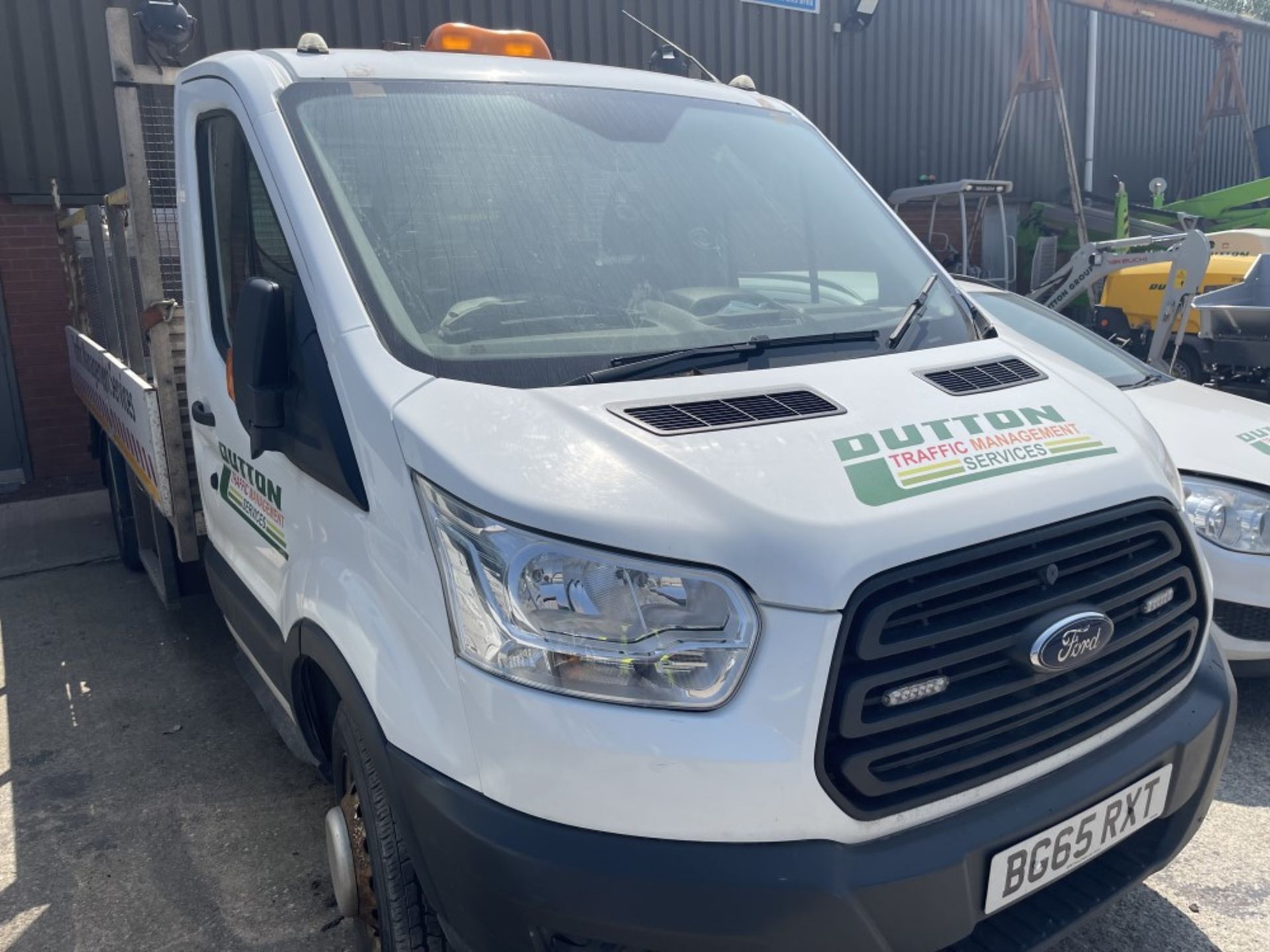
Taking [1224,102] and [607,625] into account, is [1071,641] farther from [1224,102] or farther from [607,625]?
[1224,102]

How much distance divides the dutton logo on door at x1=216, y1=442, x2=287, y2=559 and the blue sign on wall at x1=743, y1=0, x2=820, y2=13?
10158mm

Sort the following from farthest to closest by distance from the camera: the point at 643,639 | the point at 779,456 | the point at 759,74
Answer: the point at 759,74
the point at 779,456
the point at 643,639

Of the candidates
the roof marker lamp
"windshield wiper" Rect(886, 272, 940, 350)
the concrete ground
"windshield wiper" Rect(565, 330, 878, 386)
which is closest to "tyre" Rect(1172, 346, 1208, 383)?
the concrete ground

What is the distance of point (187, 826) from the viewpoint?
3.35 meters

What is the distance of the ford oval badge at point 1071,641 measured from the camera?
1881 mm

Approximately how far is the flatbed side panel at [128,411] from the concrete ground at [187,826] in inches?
34.7

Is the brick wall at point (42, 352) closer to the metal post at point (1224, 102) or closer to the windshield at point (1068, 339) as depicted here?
the windshield at point (1068, 339)

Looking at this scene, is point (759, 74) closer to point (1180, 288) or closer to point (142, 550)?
point (1180, 288)

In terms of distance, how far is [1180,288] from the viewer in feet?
27.7

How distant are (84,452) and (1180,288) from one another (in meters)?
9.00

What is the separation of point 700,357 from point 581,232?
512 mm

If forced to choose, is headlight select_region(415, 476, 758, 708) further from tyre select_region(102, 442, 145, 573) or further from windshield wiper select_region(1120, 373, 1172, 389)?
tyre select_region(102, 442, 145, 573)

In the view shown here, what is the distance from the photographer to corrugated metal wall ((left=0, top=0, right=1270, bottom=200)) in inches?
311

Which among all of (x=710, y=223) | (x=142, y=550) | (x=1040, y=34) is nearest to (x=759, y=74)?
(x=1040, y=34)
